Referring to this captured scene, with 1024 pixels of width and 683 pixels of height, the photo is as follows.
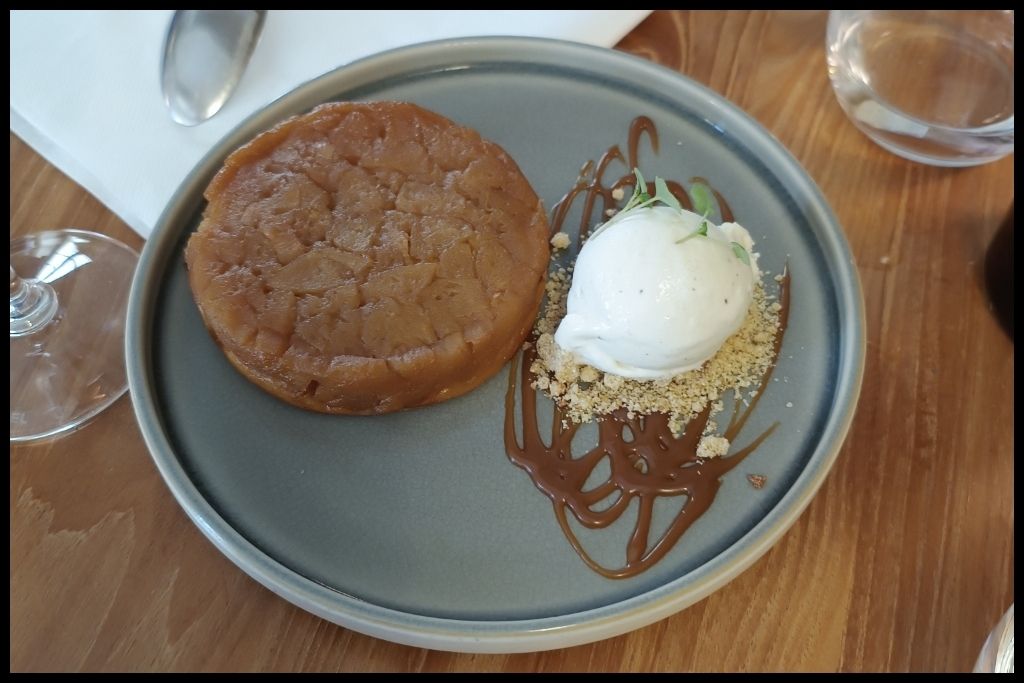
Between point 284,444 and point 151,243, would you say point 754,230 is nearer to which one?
point 284,444

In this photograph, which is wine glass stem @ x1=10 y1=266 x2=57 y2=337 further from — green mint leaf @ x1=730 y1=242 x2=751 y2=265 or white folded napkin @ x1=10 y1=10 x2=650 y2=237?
green mint leaf @ x1=730 y1=242 x2=751 y2=265

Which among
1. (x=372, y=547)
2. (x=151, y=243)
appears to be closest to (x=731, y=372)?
(x=372, y=547)

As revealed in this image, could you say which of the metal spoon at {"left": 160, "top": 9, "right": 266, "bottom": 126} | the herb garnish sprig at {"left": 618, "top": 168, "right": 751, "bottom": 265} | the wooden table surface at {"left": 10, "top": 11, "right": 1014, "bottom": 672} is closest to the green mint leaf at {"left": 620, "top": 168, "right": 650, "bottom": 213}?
the herb garnish sprig at {"left": 618, "top": 168, "right": 751, "bottom": 265}

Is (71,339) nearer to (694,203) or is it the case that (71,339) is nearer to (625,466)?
(625,466)

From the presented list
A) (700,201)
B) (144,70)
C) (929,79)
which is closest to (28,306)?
(144,70)

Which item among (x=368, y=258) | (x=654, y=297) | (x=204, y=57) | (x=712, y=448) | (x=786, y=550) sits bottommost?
(x=786, y=550)

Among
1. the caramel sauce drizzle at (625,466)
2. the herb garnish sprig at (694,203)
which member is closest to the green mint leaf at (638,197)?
the herb garnish sprig at (694,203)

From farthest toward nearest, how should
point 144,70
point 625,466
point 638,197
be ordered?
point 144,70, point 638,197, point 625,466
